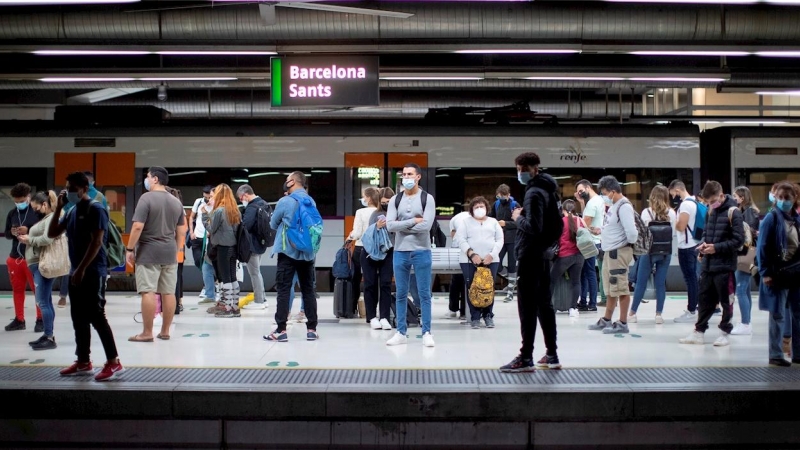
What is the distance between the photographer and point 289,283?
7996 millimetres

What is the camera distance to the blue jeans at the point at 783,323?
665 centimetres

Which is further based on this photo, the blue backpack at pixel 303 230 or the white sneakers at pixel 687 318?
the white sneakers at pixel 687 318

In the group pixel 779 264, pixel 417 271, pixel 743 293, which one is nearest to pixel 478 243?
pixel 417 271

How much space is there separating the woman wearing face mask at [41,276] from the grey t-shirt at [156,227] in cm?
95

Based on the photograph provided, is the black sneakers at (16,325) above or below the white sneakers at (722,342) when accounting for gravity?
above

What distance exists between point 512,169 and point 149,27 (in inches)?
242

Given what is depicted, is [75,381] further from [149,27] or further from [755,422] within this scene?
[149,27]

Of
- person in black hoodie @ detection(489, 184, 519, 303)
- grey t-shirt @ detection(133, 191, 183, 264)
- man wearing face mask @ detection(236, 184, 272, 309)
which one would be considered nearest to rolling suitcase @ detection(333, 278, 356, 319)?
man wearing face mask @ detection(236, 184, 272, 309)

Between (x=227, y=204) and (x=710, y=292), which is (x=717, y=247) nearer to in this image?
(x=710, y=292)

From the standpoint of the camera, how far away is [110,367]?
6051 mm

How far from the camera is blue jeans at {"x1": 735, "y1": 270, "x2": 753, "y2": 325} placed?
8312mm

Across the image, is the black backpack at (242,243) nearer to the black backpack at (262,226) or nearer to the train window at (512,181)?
the black backpack at (262,226)

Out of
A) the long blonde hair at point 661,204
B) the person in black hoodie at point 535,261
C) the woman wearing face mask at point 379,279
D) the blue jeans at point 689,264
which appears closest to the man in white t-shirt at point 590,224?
the long blonde hair at point 661,204

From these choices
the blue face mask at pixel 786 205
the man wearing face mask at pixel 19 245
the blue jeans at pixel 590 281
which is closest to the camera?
the blue face mask at pixel 786 205
